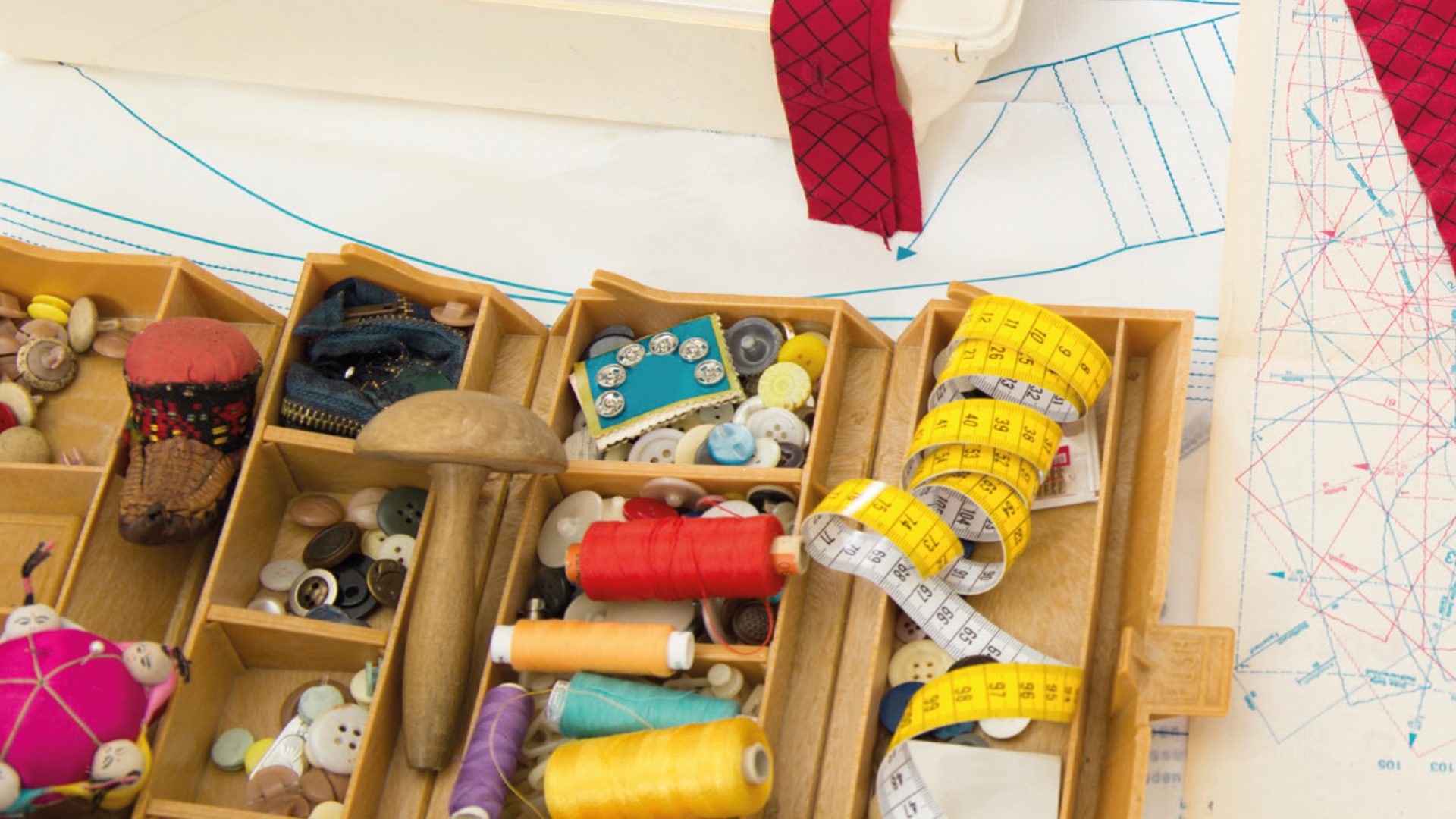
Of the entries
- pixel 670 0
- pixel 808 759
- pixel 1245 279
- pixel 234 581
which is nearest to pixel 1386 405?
pixel 1245 279

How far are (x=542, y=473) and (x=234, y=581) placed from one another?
23.5 inches

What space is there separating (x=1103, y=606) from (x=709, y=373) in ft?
2.67

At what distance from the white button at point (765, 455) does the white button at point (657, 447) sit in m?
0.16

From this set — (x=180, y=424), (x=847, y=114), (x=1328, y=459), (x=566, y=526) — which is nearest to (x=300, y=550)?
(x=180, y=424)

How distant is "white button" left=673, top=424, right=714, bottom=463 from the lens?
2307mm

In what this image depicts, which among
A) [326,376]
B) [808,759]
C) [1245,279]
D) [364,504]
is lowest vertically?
Answer: [808,759]

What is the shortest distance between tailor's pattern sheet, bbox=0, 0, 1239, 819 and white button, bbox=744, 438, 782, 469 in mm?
467

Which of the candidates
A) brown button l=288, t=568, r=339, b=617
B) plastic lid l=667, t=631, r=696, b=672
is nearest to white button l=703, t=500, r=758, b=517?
plastic lid l=667, t=631, r=696, b=672

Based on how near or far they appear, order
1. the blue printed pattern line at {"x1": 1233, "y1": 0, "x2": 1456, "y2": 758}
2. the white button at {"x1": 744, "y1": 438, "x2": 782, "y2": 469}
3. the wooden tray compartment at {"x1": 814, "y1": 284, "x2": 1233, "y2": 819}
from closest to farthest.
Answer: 1. the wooden tray compartment at {"x1": 814, "y1": 284, "x2": 1233, "y2": 819}
2. the blue printed pattern line at {"x1": 1233, "y1": 0, "x2": 1456, "y2": 758}
3. the white button at {"x1": 744, "y1": 438, "x2": 782, "y2": 469}

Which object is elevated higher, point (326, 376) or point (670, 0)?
point (670, 0)

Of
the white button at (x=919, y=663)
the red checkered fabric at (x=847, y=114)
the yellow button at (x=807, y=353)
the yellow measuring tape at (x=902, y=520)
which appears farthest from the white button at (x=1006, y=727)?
the red checkered fabric at (x=847, y=114)

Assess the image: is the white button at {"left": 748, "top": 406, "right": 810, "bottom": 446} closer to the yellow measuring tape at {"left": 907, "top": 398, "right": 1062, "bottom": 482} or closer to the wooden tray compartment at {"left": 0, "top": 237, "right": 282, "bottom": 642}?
the yellow measuring tape at {"left": 907, "top": 398, "right": 1062, "bottom": 482}

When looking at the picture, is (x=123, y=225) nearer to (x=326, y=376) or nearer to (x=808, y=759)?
(x=326, y=376)

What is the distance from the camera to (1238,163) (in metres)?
2.59
